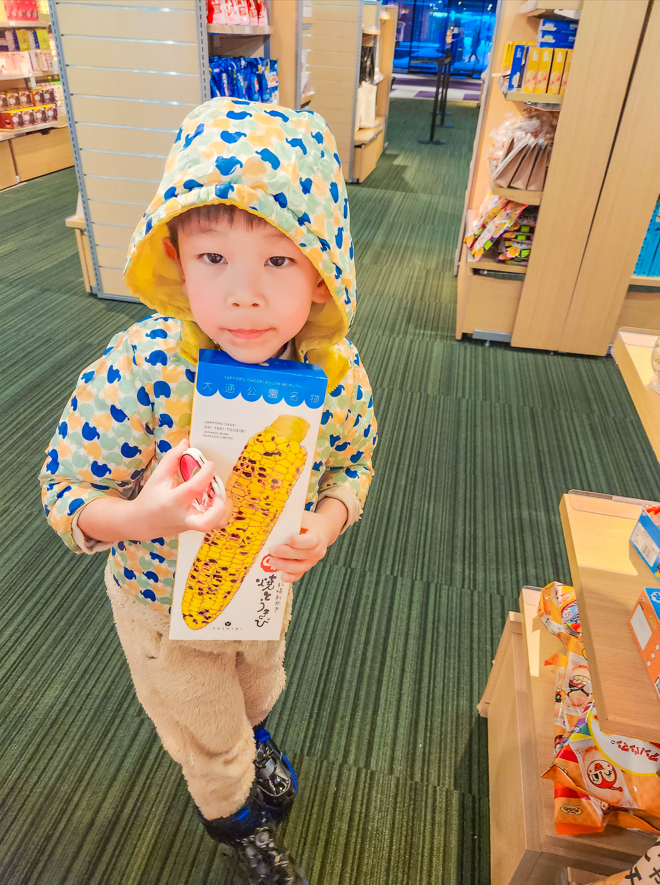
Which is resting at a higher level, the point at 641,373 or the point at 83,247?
the point at 641,373

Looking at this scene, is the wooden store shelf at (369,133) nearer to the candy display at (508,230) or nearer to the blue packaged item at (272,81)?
the blue packaged item at (272,81)

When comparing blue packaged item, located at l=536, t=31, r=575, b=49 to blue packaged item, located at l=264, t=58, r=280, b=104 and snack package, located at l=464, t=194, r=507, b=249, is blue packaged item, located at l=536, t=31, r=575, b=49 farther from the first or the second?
blue packaged item, located at l=264, t=58, r=280, b=104

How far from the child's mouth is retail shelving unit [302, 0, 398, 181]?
5.48 metres

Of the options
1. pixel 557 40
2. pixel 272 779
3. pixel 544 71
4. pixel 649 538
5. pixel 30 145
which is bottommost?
pixel 272 779

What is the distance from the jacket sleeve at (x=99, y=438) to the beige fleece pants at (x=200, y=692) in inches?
8.0

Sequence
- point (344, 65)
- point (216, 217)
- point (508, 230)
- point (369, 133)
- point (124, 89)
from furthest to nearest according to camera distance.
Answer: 1. point (369, 133)
2. point (344, 65)
3. point (508, 230)
4. point (124, 89)
5. point (216, 217)

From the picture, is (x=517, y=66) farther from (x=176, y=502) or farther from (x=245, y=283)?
(x=176, y=502)

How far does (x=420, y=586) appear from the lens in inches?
73.0

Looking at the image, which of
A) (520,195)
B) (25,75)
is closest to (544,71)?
Result: (520,195)

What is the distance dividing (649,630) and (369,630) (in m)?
1.00

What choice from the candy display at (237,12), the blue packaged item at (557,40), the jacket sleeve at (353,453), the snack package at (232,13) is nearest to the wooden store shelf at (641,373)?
the jacket sleeve at (353,453)

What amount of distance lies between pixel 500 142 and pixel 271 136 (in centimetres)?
288

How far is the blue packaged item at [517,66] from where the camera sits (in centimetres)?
263

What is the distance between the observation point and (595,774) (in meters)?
0.93
